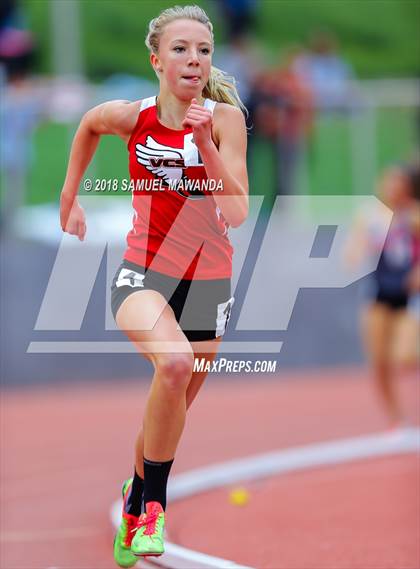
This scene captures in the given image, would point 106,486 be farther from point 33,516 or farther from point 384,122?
point 384,122

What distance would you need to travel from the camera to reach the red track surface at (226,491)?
22.1ft

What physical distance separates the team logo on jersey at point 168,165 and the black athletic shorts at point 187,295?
41cm

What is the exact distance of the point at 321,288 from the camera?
14250 mm

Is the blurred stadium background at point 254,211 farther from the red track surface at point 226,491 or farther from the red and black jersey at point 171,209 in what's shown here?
the red and black jersey at point 171,209

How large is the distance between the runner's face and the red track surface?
2668 millimetres

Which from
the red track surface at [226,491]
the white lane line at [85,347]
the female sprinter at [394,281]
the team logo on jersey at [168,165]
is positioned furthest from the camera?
the white lane line at [85,347]

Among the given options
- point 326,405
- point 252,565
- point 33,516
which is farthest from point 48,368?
point 252,565

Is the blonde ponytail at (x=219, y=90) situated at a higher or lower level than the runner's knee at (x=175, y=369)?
higher

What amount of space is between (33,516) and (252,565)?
2225mm

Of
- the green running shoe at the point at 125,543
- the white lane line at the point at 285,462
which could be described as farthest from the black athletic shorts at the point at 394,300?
the green running shoe at the point at 125,543

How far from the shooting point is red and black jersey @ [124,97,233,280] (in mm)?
5195

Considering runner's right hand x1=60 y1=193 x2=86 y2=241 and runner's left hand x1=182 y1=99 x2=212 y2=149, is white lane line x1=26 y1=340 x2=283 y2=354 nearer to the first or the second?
runner's right hand x1=60 y1=193 x2=86 y2=241

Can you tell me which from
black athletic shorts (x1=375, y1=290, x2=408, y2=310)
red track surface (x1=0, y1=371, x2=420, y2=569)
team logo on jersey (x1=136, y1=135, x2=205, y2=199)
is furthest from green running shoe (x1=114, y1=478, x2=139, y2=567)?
black athletic shorts (x1=375, y1=290, x2=408, y2=310)

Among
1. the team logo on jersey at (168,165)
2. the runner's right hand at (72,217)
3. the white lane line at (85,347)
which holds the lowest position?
the white lane line at (85,347)
